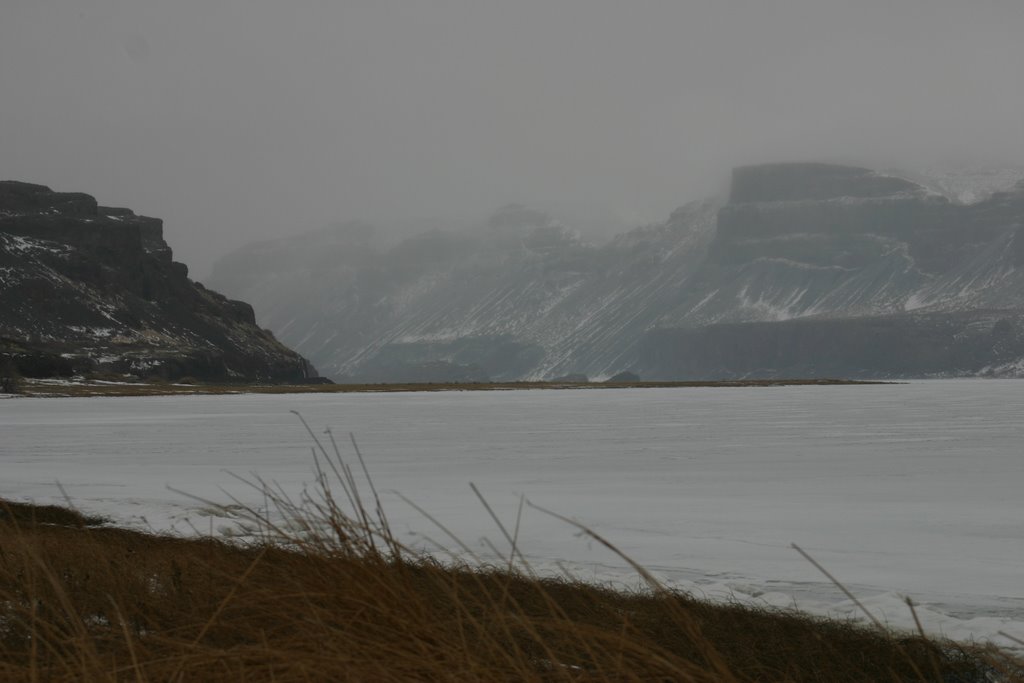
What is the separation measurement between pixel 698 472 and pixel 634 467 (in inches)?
84.5

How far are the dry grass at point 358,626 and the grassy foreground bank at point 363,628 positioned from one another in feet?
0.07

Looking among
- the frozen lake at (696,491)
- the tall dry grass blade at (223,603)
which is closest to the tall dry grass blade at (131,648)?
the tall dry grass blade at (223,603)

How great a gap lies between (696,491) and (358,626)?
17012mm

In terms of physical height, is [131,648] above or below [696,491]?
above

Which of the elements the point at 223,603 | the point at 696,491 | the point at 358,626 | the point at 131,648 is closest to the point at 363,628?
the point at 358,626

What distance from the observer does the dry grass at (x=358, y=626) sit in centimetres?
422

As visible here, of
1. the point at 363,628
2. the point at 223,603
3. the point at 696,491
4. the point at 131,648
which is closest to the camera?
the point at 131,648

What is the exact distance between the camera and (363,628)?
4.93 metres

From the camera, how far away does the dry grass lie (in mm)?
4219

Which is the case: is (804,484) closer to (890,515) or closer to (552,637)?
(890,515)

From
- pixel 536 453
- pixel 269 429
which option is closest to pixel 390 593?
pixel 536 453

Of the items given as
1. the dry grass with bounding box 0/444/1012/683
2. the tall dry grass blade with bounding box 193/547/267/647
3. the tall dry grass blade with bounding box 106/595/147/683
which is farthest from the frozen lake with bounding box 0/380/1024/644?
the tall dry grass blade with bounding box 106/595/147/683

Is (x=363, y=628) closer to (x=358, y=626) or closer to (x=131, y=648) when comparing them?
(x=358, y=626)

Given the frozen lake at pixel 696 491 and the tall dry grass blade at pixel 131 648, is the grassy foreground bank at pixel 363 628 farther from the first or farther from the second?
the frozen lake at pixel 696 491
